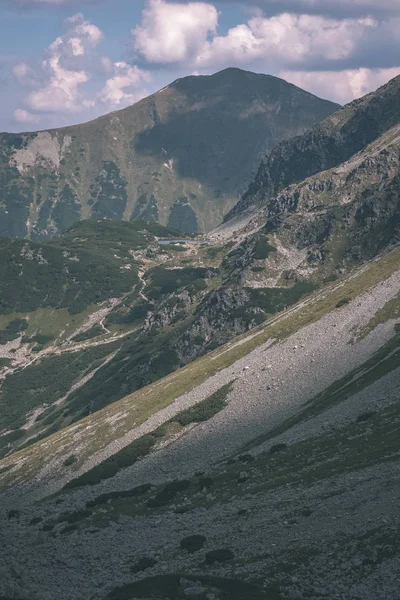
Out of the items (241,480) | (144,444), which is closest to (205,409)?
(144,444)

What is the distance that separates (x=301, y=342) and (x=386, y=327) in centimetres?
1588

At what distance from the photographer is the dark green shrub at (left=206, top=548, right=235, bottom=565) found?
197 ft

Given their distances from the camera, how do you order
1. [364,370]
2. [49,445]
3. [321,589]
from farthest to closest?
1. [49,445]
2. [364,370]
3. [321,589]

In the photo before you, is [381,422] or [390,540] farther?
[381,422]

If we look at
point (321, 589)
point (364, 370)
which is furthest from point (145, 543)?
point (364, 370)

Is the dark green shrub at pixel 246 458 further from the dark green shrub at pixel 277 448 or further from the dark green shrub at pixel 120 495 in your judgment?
the dark green shrub at pixel 120 495

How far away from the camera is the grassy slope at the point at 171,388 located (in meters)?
130

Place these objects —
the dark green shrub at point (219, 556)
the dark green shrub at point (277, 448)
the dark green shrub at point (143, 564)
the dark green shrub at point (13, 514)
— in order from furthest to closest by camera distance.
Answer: the dark green shrub at point (13, 514) < the dark green shrub at point (277, 448) < the dark green shrub at point (143, 564) < the dark green shrub at point (219, 556)

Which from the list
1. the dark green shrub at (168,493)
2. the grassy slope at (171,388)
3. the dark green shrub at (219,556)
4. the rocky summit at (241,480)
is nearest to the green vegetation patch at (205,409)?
the rocky summit at (241,480)

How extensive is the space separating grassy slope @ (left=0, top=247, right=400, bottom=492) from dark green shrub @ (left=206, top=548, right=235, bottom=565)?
6160cm

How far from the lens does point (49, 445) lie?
474 feet

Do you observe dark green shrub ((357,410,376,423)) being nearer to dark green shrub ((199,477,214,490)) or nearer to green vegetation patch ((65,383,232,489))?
dark green shrub ((199,477,214,490))

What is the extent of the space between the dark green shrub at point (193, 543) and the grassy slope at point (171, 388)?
5453 cm

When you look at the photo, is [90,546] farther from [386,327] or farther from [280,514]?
[386,327]
